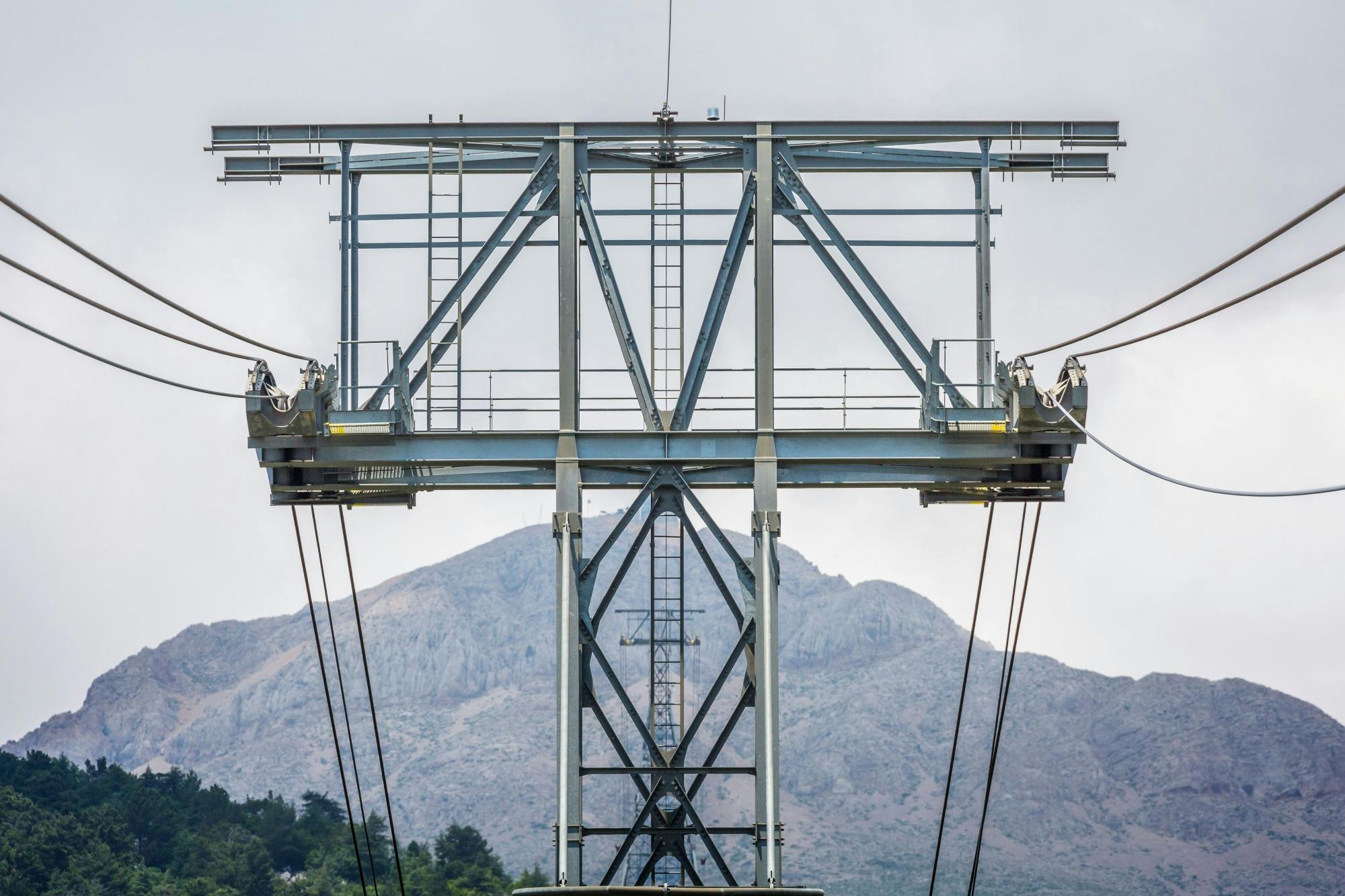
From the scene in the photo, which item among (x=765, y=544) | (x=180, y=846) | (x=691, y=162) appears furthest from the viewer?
(x=180, y=846)

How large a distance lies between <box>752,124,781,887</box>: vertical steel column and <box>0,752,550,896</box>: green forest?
92.7 m

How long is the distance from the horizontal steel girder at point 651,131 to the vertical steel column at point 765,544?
22.7 inches

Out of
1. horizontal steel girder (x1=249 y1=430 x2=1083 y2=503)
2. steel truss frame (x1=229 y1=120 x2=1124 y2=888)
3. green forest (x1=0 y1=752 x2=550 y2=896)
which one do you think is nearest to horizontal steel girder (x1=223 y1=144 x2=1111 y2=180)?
steel truss frame (x1=229 y1=120 x2=1124 y2=888)

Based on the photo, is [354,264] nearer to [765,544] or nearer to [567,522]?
[567,522]

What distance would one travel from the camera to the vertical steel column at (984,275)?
25.0 metres

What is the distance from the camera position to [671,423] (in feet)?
79.3

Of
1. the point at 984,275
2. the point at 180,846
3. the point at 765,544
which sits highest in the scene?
the point at 984,275

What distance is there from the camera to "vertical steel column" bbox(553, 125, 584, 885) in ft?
73.9

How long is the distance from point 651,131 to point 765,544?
17.9ft

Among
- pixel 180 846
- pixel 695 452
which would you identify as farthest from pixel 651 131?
pixel 180 846

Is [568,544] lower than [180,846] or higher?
higher

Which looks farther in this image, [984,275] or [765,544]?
[984,275]

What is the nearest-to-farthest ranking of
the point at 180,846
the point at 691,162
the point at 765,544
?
the point at 765,544 → the point at 691,162 → the point at 180,846

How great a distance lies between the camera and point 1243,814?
198500 millimetres
